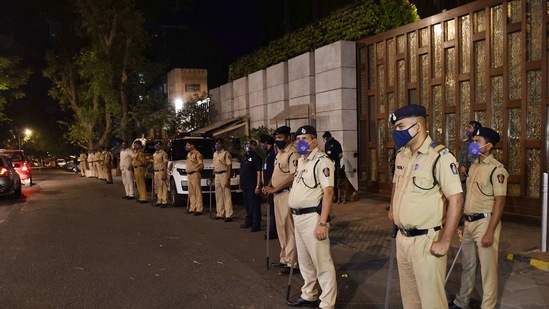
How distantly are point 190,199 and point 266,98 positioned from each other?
7.75 m

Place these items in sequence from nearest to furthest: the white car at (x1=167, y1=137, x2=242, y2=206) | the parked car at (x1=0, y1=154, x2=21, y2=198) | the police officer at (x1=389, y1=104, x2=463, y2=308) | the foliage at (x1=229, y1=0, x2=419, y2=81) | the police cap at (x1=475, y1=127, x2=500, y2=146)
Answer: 1. the police officer at (x1=389, y1=104, x2=463, y2=308)
2. the police cap at (x1=475, y1=127, x2=500, y2=146)
3. the white car at (x1=167, y1=137, x2=242, y2=206)
4. the foliage at (x1=229, y1=0, x2=419, y2=81)
5. the parked car at (x1=0, y1=154, x2=21, y2=198)

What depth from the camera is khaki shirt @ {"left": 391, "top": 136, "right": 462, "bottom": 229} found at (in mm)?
3688

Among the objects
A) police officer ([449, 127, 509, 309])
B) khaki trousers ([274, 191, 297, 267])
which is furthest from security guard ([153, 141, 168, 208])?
police officer ([449, 127, 509, 309])

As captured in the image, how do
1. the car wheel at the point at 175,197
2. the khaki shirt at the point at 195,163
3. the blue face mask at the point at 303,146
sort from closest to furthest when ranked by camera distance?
the blue face mask at the point at 303,146 → the khaki shirt at the point at 195,163 → the car wheel at the point at 175,197

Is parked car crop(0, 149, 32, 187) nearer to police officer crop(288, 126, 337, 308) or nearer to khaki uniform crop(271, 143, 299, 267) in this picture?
khaki uniform crop(271, 143, 299, 267)

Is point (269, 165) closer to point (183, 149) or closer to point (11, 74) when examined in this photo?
point (183, 149)

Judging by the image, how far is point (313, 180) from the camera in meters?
5.21

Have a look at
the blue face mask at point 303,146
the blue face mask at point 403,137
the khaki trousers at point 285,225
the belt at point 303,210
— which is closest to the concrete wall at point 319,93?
the khaki trousers at point 285,225

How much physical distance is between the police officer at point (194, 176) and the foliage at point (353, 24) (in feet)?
19.4

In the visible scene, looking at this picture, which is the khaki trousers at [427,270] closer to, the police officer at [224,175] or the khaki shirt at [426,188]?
the khaki shirt at [426,188]

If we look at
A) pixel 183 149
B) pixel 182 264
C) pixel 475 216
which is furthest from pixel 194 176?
pixel 475 216

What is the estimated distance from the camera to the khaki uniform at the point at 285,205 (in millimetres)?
6832

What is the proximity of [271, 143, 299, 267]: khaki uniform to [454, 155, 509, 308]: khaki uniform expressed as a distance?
225cm

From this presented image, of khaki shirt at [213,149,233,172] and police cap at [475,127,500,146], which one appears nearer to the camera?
police cap at [475,127,500,146]
